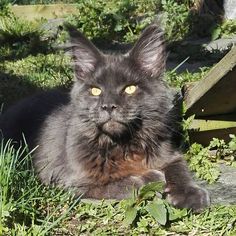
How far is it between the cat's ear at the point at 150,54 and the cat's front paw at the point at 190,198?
0.81 metres

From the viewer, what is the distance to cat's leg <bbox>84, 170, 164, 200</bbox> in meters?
3.44

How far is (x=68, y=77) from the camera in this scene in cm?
571

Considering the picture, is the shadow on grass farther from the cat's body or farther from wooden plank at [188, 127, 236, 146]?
wooden plank at [188, 127, 236, 146]

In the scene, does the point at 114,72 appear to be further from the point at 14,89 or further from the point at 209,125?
the point at 14,89

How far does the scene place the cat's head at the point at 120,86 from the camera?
Answer: 11.3 ft

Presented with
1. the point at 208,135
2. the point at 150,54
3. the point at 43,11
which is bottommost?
the point at 43,11

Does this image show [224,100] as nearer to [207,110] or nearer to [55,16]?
[207,110]

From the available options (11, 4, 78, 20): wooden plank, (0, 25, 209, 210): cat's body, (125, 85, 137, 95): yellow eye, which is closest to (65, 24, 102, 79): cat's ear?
(0, 25, 209, 210): cat's body

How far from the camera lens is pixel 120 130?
347 cm

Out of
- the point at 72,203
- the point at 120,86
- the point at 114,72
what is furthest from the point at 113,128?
the point at 72,203

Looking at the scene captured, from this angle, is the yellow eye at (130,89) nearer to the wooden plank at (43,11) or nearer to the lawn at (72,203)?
the lawn at (72,203)

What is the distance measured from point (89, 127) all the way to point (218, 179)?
926mm

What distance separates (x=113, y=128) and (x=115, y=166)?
0.95 feet

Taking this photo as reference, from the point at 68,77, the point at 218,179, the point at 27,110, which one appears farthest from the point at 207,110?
the point at 68,77
